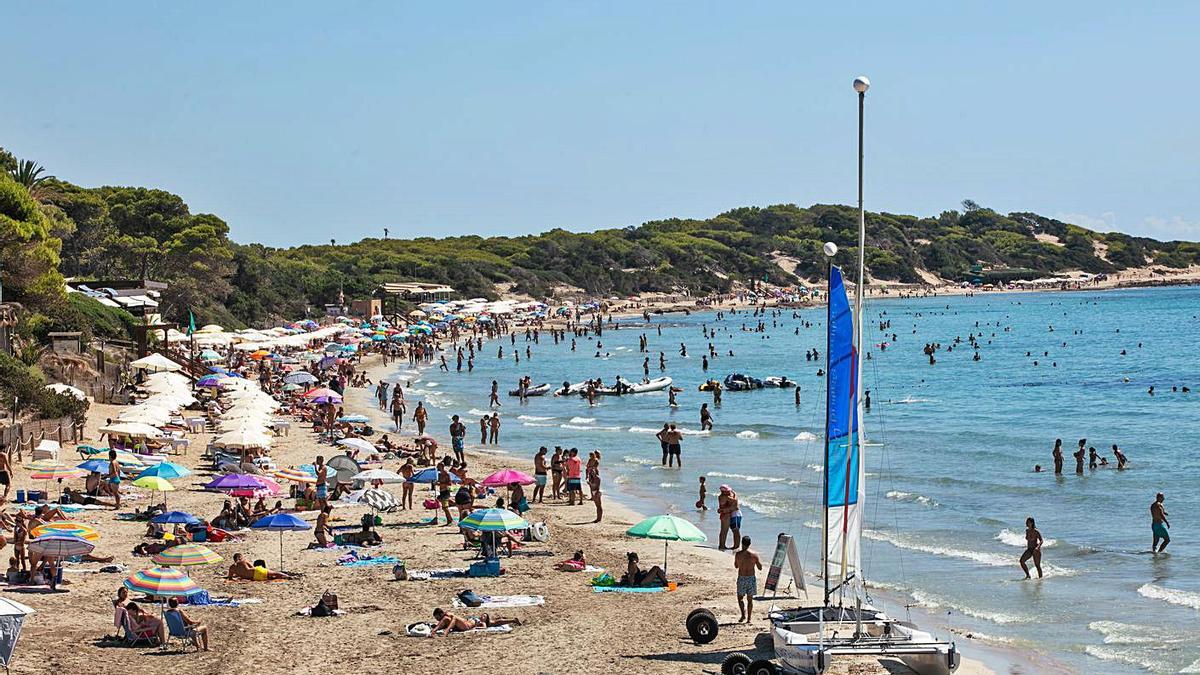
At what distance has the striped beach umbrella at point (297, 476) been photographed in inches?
944

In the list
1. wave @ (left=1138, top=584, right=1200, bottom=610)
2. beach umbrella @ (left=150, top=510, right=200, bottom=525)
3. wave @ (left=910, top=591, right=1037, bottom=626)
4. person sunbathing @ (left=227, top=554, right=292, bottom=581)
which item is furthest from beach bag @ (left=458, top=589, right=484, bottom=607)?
wave @ (left=1138, top=584, right=1200, bottom=610)

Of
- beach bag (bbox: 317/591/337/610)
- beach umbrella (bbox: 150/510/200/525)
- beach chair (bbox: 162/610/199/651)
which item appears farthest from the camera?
beach umbrella (bbox: 150/510/200/525)

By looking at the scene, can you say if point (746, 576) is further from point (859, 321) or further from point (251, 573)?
point (251, 573)

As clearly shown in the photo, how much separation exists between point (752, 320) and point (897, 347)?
34.0 meters

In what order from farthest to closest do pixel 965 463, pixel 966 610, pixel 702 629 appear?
pixel 965 463 < pixel 966 610 < pixel 702 629

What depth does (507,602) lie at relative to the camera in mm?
16250

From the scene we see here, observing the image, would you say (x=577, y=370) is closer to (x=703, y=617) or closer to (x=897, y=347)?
(x=897, y=347)

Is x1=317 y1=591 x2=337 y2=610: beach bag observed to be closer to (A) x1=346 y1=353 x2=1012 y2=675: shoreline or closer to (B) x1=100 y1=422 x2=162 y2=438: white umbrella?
(A) x1=346 y1=353 x2=1012 y2=675: shoreline

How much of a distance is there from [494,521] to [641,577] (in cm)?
220

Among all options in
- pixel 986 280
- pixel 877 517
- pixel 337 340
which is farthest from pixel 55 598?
pixel 986 280

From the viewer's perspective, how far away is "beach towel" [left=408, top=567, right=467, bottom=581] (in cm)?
1771

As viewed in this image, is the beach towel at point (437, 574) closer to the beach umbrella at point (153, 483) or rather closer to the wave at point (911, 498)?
the beach umbrella at point (153, 483)

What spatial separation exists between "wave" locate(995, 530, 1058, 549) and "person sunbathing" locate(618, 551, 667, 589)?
719cm

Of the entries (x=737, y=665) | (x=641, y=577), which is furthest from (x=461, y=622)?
(x=737, y=665)
